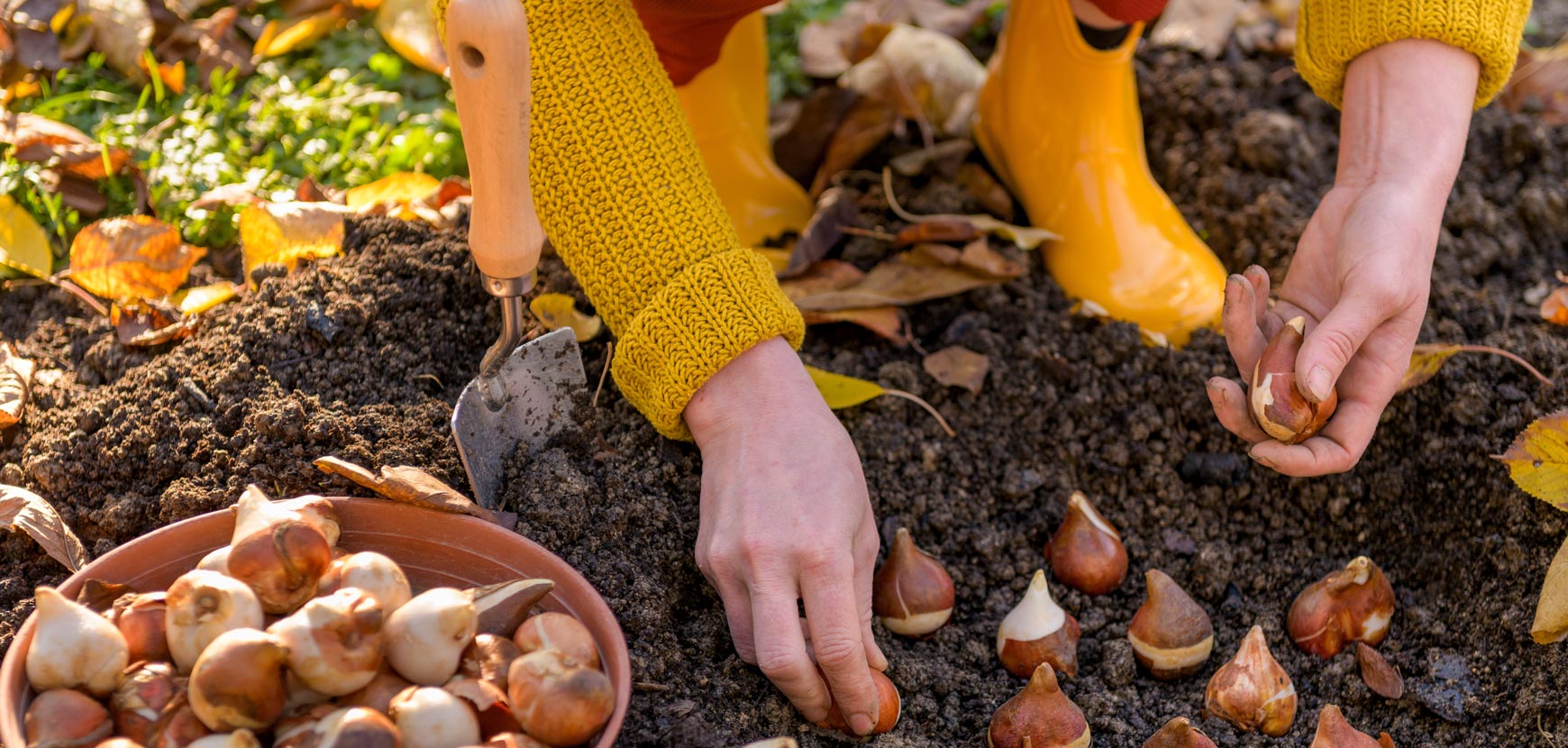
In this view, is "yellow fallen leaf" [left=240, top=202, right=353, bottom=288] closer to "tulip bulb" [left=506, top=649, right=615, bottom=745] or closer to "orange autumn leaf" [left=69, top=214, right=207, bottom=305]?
"orange autumn leaf" [left=69, top=214, right=207, bottom=305]

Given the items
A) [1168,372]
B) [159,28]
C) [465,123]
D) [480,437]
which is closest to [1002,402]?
[1168,372]

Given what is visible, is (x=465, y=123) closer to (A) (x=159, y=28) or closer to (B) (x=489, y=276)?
(B) (x=489, y=276)

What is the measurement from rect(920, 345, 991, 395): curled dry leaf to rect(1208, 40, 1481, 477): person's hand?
359mm

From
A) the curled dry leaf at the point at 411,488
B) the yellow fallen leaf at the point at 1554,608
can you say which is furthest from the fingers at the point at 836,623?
the yellow fallen leaf at the point at 1554,608

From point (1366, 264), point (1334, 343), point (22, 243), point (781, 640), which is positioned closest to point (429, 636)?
point (781, 640)

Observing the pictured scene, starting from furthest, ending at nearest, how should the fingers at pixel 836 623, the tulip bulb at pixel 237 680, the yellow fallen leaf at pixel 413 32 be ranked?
the yellow fallen leaf at pixel 413 32 → the fingers at pixel 836 623 → the tulip bulb at pixel 237 680

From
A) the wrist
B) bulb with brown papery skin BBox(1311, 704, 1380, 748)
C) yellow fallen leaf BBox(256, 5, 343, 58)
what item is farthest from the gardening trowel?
yellow fallen leaf BBox(256, 5, 343, 58)

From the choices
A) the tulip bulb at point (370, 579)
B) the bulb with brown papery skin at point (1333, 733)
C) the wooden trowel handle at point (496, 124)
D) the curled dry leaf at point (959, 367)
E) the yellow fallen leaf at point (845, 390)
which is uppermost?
the wooden trowel handle at point (496, 124)

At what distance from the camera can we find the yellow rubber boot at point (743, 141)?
5.94ft

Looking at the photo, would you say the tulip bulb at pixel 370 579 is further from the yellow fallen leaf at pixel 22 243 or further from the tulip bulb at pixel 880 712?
the yellow fallen leaf at pixel 22 243

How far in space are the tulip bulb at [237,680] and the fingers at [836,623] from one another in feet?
1.42

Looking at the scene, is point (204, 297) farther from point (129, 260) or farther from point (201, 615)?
point (201, 615)

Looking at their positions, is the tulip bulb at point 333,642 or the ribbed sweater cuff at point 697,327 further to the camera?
the ribbed sweater cuff at point 697,327

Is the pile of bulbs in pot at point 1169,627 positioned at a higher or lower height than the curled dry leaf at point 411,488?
lower
